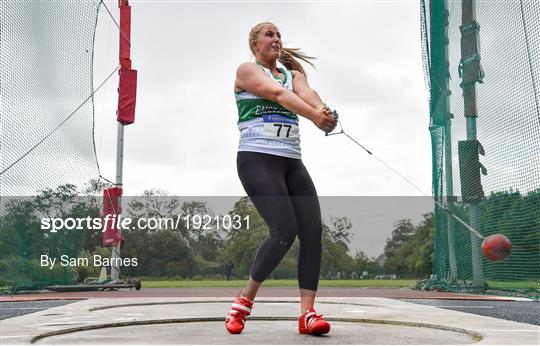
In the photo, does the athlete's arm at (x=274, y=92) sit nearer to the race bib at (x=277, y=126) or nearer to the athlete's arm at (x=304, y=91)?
the race bib at (x=277, y=126)

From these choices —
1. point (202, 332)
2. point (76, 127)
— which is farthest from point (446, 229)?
point (202, 332)

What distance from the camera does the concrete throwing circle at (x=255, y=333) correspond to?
302 cm

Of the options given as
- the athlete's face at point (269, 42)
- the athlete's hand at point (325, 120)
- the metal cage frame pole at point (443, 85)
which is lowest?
the athlete's hand at point (325, 120)

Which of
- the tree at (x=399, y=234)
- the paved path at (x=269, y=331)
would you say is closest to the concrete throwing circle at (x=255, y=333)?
the paved path at (x=269, y=331)

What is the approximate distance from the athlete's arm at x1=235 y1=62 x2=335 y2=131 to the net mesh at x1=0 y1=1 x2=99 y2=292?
4.21 m

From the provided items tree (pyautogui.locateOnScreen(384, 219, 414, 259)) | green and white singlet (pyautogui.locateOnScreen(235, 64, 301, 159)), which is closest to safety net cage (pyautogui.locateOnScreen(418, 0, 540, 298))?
green and white singlet (pyautogui.locateOnScreen(235, 64, 301, 159))

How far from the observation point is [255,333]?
333 centimetres

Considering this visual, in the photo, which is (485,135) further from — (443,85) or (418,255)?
(418,255)

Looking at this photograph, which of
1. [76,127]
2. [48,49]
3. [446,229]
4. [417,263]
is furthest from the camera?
[417,263]

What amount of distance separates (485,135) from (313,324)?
546 centimetres

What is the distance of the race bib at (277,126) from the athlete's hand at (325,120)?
337mm

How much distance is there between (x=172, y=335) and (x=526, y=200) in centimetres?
525

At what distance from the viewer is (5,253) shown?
812cm

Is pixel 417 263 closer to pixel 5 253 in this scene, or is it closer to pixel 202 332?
pixel 5 253
